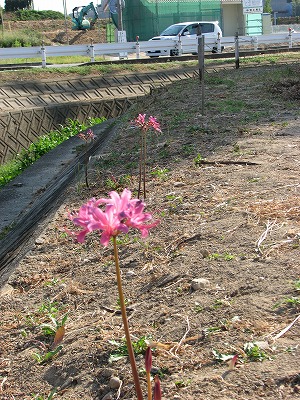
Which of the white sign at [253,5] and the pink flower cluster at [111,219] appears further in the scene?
the white sign at [253,5]

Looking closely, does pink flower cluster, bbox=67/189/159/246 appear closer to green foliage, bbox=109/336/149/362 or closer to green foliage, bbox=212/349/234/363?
green foliage, bbox=212/349/234/363

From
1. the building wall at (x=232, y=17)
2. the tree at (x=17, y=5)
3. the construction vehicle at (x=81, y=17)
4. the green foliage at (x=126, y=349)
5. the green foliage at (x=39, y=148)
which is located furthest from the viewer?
the tree at (x=17, y=5)

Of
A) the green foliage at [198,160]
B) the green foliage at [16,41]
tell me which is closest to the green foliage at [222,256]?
the green foliage at [198,160]

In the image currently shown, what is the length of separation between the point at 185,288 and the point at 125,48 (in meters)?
23.4

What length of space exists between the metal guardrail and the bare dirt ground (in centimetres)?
1664

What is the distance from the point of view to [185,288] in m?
4.46

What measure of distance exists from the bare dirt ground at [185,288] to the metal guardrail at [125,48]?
16.6 metres

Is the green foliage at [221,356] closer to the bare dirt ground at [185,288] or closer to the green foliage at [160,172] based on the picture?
the bare dirt ground at [185,288]

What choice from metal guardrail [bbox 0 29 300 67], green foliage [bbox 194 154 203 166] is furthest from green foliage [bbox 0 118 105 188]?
metal guardrail [bbox 0 29 300 67]

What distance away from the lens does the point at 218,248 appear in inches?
194

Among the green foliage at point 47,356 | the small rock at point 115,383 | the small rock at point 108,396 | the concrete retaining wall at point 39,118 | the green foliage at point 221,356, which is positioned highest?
the green foliage at point 221,356

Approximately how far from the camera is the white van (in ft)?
93.0

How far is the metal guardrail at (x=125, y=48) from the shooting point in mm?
24062

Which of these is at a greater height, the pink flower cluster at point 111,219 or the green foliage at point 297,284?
the pink flower cluster at point 111,219
